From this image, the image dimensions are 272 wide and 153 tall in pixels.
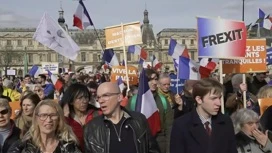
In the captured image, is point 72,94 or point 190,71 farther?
point 190,71

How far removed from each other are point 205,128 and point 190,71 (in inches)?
196

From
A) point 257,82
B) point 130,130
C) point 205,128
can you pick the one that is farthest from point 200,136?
point 257,82

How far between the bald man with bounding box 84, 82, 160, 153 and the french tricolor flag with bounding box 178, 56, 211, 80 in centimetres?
506

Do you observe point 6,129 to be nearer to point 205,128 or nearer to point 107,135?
point 107,135

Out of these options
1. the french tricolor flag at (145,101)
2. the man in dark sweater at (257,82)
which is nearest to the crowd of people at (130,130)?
the french tricolor flag at (145,101)

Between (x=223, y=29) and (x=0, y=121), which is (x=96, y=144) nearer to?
(x=0, y=121)

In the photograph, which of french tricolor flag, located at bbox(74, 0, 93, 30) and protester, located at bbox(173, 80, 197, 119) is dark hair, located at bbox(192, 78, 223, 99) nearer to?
protester, located at bbox(173, 80, 197, 119)

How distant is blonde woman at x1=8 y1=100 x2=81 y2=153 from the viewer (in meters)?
3.66

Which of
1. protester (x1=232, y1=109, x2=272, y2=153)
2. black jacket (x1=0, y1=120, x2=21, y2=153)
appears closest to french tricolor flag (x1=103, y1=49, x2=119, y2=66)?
black jacket (x1=0, y1=120, x2=21, y2=153)

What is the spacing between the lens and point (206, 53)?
6699mm

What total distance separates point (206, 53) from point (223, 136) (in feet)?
9.40

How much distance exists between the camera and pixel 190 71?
8883mm

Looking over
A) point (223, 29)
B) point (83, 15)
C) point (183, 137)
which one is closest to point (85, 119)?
point (183, 137)

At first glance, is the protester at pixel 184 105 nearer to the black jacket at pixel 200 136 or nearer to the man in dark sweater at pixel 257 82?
the black jacket at pixel 200 136
